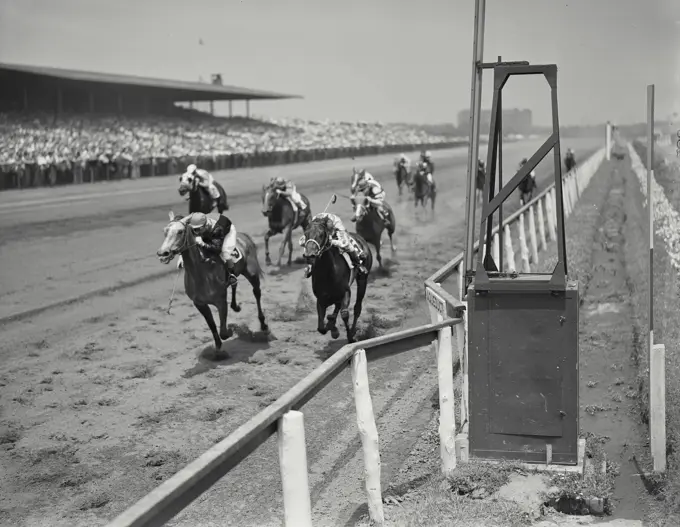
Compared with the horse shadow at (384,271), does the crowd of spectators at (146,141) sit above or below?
above

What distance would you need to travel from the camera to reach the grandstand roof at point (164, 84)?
112 ft

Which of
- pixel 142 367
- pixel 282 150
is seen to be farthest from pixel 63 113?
pixel 142 367

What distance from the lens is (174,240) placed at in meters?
7.98

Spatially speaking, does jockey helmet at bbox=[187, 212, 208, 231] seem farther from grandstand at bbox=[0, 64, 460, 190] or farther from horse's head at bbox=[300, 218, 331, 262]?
grandstand at bbox=[0, 64, 460, 190]

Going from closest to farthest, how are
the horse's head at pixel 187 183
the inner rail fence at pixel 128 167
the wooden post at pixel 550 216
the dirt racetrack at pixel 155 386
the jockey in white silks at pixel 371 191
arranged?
the dirt racetrack at pixel 155 386, the jockey in white silks at pixel 371 191, the horse's head at pixel 187 183, the wooden post at pixel 550 216, the inner rail fence at pixel 128 167

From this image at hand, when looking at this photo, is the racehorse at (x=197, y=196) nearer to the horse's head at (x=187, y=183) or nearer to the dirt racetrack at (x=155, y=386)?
the horse's head at (x=187, y=183)

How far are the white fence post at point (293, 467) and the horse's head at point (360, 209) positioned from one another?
9.82m

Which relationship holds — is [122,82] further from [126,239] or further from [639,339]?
[639,339]

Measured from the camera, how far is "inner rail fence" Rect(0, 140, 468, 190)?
26.5 m

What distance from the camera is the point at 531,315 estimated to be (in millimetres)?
4383

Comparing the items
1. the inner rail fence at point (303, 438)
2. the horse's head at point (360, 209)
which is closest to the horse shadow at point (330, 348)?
the inner rail fence at point (303, 438)

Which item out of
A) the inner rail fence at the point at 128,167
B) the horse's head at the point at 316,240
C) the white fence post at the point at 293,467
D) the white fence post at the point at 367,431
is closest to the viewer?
the white fence post at the point at 293,467

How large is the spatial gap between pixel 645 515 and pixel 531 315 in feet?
3.92

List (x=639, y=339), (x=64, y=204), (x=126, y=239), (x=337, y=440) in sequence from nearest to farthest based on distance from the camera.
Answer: (x=337, y=440), (x=639, y=339), (x=126, y=239), (x=64, y=204)
